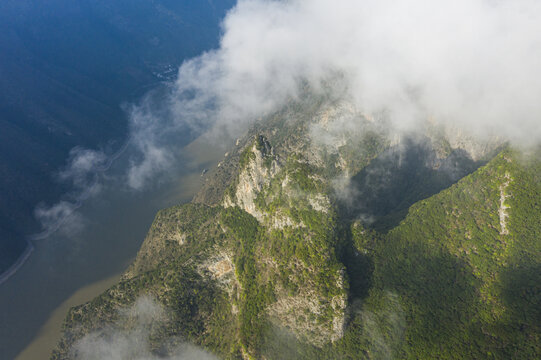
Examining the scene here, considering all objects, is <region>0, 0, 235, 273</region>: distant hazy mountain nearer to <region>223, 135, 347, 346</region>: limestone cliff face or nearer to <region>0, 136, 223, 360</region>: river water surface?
<region>0, 136, 223, 360</region>: river water surface

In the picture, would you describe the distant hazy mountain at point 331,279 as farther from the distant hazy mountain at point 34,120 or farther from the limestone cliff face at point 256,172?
the distant hazy mountain at point 34,120

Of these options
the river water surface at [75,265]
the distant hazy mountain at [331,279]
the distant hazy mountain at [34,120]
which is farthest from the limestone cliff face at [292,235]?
the distant hazy mountain at [34,120]

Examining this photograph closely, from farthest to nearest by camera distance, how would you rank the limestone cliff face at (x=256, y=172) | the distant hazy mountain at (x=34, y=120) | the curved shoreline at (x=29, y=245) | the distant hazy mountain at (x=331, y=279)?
the distant hazy mountain at (x=34, y=120) → the curved shoreline at (x=29, y=245) → the limestone cliff face at (x=256, y=172) → the distant hazy mountain at (x=331, y=279)

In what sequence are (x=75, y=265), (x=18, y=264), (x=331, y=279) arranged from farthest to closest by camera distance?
1. (x=75, y=265)
2. (x=18, y=264)
3. (x=331, y=279)

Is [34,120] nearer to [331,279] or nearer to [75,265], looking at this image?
[75,265]

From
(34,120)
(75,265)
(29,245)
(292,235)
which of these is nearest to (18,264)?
(29,245)

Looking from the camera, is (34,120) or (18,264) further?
(34,120)

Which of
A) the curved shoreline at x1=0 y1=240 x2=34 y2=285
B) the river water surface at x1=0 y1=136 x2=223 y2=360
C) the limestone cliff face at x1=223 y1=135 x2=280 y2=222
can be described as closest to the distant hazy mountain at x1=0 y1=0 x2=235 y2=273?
the curved shoreline at x1=0 y1=240 x2=34 y2=285
